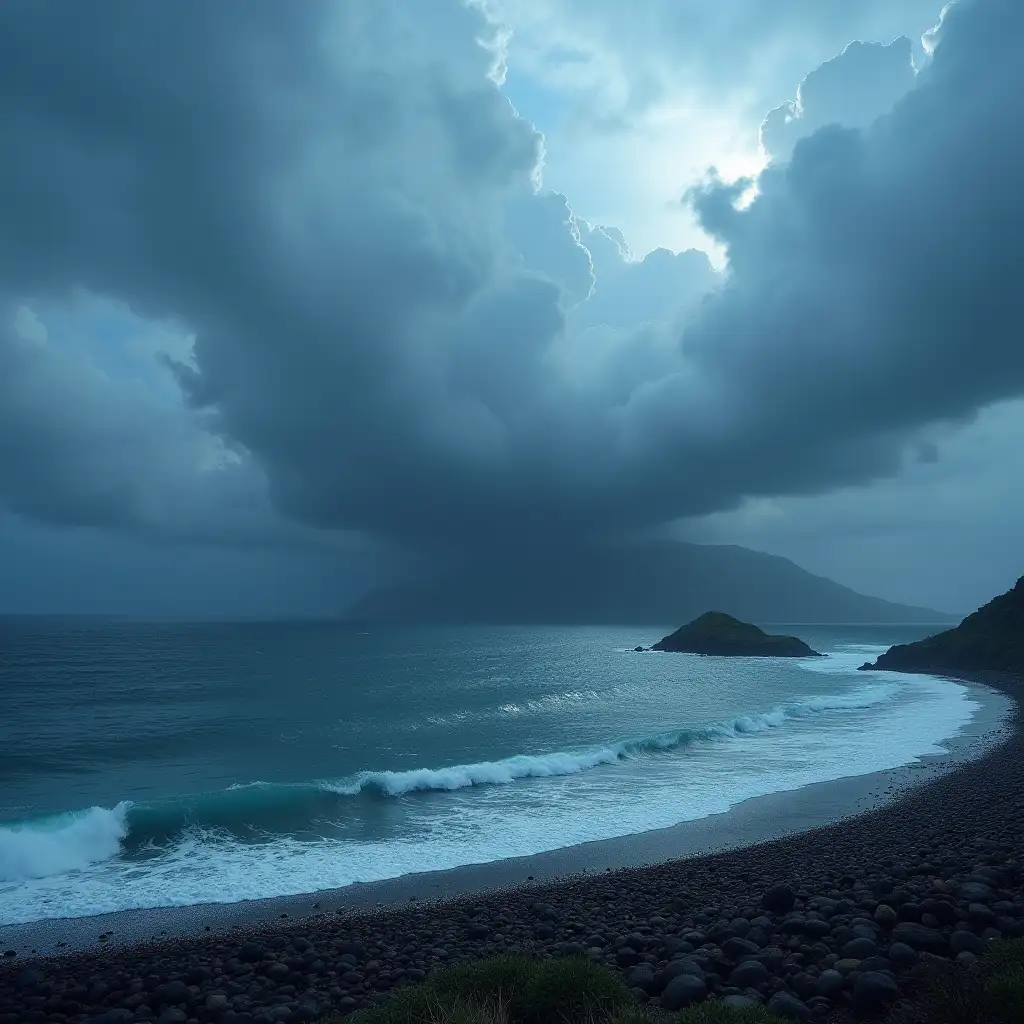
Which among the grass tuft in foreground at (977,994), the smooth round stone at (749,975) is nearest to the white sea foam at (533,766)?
the smooth round stone at (749,975)

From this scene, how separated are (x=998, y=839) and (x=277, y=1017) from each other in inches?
524

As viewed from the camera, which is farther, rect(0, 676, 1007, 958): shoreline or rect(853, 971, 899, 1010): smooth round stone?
rect(0, 676, 1007, 958): shoreline

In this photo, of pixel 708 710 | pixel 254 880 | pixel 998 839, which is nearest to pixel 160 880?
pixel 254 880

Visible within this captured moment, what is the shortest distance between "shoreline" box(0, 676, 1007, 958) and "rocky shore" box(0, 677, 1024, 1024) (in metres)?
0.51

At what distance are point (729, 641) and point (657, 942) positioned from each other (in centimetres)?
10945

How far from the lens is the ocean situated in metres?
16.6

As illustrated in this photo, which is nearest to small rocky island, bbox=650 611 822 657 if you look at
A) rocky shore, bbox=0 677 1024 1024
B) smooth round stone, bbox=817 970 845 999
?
rocky shore, bbox=0 677 1024 1024

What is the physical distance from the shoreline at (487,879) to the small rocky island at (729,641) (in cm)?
8741

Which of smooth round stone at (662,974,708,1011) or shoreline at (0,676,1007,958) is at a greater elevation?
smooth round stone at (662,974,708,1011)

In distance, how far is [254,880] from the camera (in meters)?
15.2

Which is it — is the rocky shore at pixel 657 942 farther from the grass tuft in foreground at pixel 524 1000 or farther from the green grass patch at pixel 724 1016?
the grass tuft in foreground at pixel 524 1000

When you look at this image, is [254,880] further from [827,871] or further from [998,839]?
[998,839]

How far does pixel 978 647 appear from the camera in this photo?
74438mm

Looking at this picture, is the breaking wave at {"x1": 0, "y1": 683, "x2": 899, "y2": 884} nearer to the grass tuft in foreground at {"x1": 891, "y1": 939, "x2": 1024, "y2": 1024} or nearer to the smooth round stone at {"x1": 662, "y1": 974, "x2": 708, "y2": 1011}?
the smooth round stone at {"x1": 662, "y1": 974, "x2": 708, "y2": 1011}
